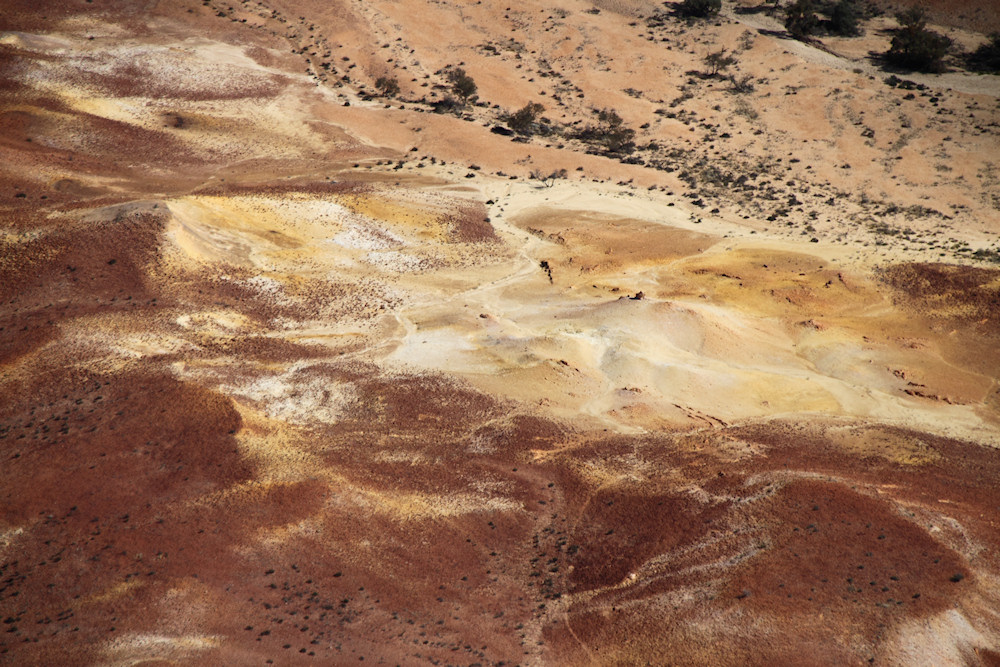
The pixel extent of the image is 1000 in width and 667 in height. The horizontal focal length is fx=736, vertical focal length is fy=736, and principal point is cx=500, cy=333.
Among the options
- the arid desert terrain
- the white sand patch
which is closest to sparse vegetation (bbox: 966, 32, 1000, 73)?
the arid desert terrain

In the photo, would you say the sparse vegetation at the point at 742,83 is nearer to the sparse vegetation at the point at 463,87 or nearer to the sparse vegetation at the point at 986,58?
the sparse vegetation at the point at 986,58

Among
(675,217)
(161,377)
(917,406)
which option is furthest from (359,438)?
(675,217)

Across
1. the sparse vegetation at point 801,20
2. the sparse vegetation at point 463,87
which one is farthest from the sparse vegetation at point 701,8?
the sparse vegetation at point 463,87

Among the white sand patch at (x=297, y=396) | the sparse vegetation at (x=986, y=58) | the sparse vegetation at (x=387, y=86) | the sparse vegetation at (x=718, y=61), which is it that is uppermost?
the sparse vegetation at (x=986, y=58)

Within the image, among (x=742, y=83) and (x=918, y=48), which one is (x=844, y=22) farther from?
(x=742, y=83)

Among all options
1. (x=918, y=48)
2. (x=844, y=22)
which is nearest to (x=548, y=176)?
(x=918, y=48)

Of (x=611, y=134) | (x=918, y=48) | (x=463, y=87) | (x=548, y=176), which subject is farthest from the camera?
(x=918, y=48)
